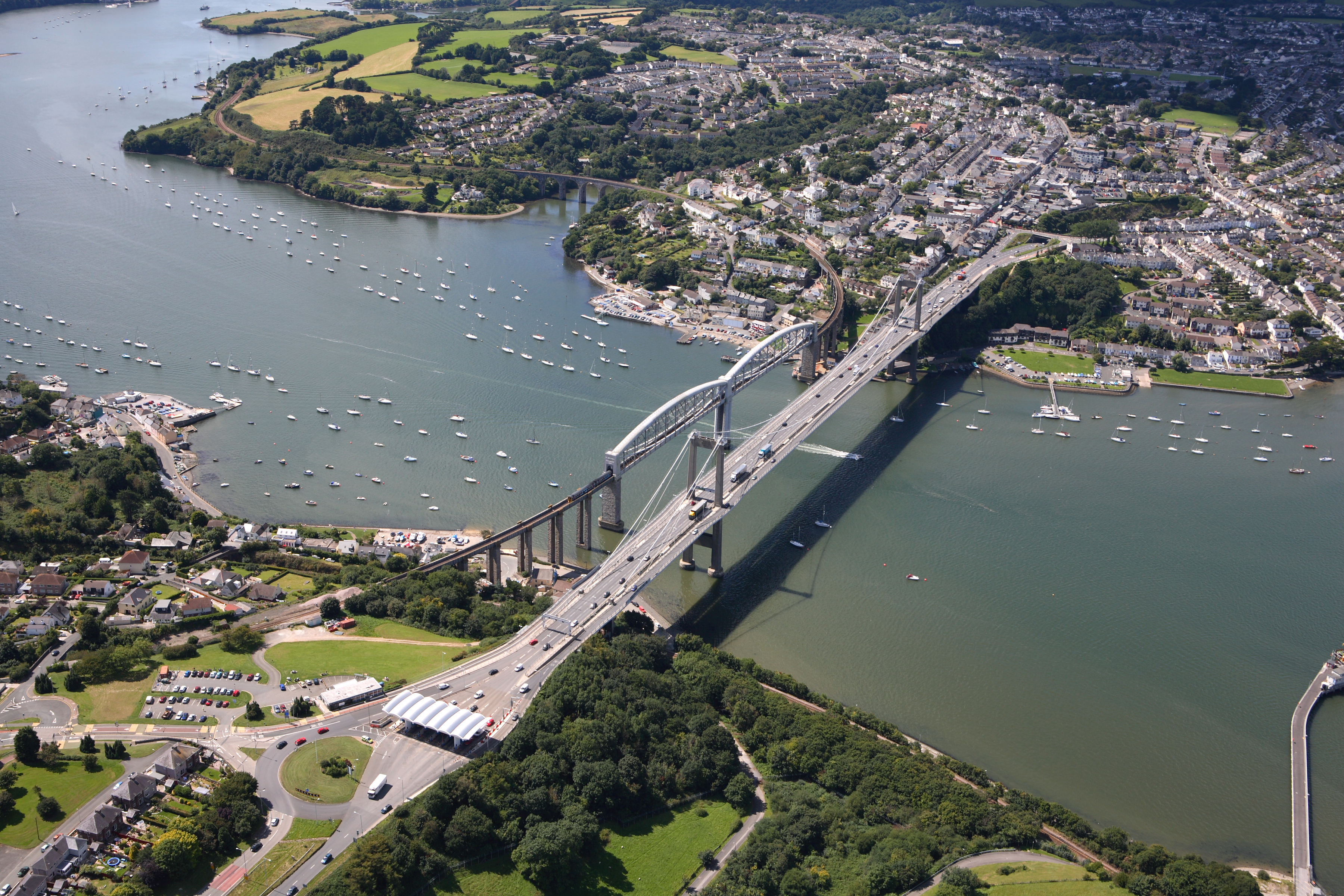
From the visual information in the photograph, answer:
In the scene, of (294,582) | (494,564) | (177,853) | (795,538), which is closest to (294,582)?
(294,582)

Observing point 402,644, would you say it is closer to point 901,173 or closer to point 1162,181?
point 901,173

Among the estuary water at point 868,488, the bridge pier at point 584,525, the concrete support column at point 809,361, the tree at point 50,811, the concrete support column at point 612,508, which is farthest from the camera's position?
the concrete support column at point 809,361

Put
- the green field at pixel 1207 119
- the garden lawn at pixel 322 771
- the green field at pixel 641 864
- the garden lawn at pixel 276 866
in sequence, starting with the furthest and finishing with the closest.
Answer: the green field at pixel 1207 119
the garden lawn at pixel 322 771
the green field at pixel 641 864
the garden lawn at pixel 276 866

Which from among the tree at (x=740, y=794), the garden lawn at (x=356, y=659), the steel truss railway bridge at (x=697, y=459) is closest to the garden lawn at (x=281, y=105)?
the steel truss railway bridge at (x=697, y=459)

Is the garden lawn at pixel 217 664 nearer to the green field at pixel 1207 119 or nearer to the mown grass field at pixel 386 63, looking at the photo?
the mown grass field at pixel 386 63

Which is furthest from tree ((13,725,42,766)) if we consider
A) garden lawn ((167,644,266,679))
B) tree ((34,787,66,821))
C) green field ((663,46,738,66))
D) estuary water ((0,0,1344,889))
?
green field ((663,46,738,66))

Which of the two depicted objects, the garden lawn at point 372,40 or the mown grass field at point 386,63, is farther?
the garden lawn at point 372,40

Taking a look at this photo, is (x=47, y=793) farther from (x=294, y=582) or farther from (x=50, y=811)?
(x=294, y=582)

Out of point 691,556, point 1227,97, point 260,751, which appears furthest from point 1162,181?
point 260,751
